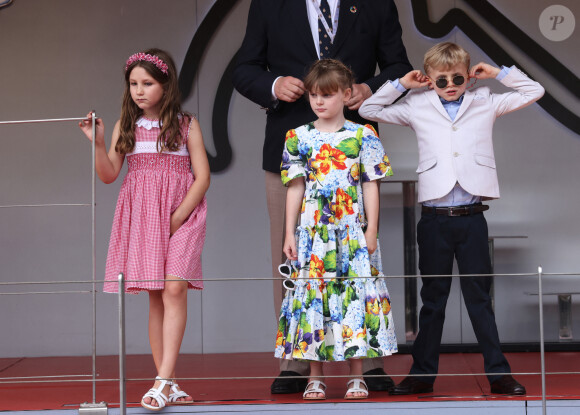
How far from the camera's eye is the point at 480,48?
3492mm

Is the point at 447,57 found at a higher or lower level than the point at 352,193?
higher

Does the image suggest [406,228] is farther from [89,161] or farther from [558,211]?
[89,161]

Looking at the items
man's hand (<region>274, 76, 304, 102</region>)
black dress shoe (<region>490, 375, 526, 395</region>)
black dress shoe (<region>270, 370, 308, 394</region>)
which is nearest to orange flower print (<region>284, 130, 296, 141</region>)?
man's hand (<region>274, 76, 304, 102</region>)

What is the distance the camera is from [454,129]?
95.9 inches

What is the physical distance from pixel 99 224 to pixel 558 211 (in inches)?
72.8

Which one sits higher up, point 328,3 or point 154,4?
point 154,4

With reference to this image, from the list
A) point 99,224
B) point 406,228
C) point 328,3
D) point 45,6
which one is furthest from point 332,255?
point 45,6

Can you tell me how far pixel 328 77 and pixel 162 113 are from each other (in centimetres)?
48

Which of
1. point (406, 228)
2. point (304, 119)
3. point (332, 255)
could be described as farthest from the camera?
point (406, 228)

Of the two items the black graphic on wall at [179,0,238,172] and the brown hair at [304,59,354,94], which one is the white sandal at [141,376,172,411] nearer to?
the brown hair at [304,59,354,94]

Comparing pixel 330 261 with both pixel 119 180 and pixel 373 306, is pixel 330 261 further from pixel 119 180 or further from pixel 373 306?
pixel 119 180

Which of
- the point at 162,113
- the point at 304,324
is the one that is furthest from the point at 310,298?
the point at 162,113

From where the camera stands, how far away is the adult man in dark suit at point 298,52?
→ 259cm

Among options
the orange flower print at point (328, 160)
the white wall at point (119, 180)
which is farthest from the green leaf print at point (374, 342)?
the white wall at point (119, 180)
